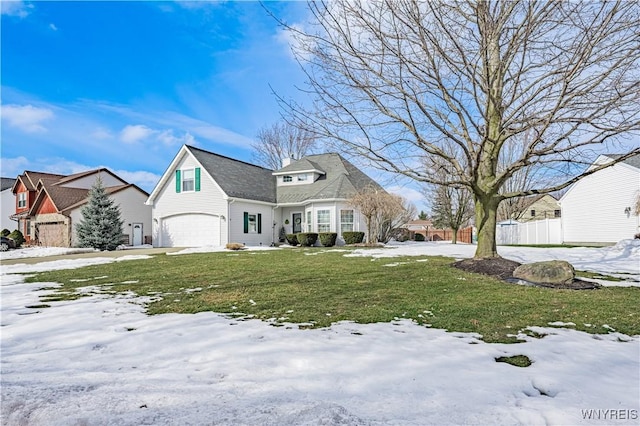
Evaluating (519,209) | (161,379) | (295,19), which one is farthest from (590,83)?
(519,209)

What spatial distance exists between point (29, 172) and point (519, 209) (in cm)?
4226

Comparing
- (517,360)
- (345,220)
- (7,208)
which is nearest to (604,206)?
(345,220)

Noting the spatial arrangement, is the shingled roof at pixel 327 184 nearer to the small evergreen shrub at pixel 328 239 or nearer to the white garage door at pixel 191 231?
the small evergreen shrub at pixel 328 239

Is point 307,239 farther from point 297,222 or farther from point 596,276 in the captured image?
point 596,276

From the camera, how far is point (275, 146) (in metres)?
36.1

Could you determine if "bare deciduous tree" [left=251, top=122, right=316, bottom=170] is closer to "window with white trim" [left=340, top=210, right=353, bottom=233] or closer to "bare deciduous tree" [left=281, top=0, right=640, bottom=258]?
"window with white trim" [left=340, top=210, right=353, bottom=233]

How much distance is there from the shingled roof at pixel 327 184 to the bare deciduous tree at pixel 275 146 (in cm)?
945

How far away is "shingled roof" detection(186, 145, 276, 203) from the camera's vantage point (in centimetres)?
2061

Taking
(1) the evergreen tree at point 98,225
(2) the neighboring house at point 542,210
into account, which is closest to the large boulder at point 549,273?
(1) the evergreen tree at point 98,225

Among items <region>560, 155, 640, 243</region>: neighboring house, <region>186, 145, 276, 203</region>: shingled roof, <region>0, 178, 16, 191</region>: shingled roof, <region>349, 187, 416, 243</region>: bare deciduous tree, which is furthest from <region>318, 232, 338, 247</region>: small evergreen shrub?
<region>0, 178, 16, 191</region>: shingled roof

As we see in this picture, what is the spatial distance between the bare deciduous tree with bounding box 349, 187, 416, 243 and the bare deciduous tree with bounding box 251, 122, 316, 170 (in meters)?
16.0

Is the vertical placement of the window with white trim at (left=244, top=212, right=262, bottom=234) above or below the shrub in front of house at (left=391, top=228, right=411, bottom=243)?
above

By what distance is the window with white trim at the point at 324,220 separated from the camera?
68.3ft

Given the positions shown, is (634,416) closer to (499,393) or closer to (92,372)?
(499,393)
